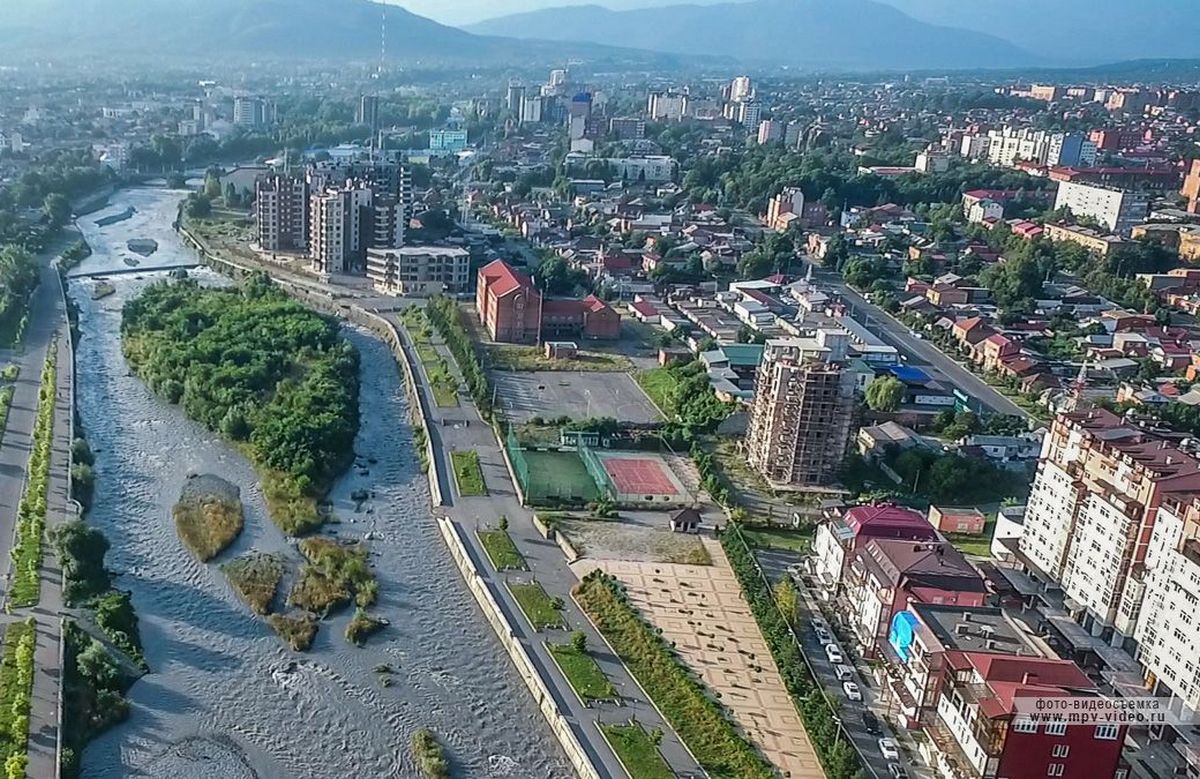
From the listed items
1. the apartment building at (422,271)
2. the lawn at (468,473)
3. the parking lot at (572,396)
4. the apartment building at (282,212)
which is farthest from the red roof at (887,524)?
the apartment building at (282,212)

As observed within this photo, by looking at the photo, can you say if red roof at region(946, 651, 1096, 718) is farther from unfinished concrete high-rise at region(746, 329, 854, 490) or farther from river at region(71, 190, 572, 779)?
unfinished concrete high-rise at region(746, 329, 854, 490)

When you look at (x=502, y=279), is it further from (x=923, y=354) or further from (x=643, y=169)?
(x=643, y=169)

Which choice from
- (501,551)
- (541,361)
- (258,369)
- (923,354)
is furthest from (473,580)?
(923,354)

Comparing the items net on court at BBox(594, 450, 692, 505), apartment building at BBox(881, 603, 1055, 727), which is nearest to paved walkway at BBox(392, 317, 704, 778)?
net on court at BBox(594, 450, 692, 505)

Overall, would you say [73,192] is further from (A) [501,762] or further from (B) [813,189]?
(A) [501,762]

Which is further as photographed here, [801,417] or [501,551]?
[801,417]

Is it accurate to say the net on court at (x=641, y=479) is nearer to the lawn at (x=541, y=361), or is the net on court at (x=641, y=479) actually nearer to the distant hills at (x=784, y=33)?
the lawn at (x=541, y=361)
